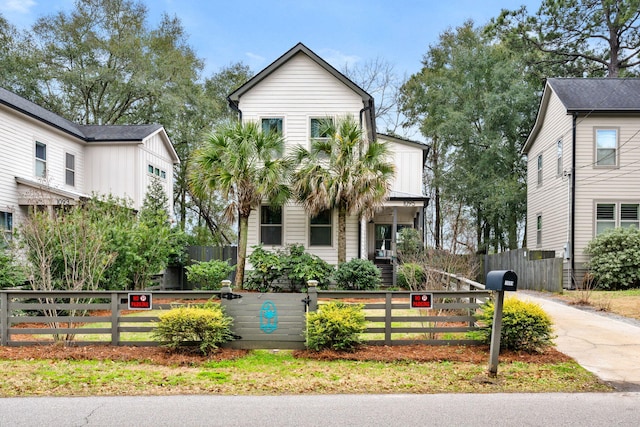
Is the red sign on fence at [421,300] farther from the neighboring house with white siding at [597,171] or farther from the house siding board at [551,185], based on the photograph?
the house siding board at [551,185]

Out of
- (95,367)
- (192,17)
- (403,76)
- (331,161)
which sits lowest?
(95,367)

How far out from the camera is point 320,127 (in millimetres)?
16484

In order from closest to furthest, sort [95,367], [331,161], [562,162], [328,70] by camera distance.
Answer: [95,367], [331,161], [328,70], [562,162]

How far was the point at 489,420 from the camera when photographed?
17.0ft

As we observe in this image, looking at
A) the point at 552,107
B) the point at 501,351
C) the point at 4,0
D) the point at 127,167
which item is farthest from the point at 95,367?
the point at 4,0

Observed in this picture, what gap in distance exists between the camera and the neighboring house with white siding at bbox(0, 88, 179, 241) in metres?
17.6

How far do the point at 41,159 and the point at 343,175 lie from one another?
39.4ft

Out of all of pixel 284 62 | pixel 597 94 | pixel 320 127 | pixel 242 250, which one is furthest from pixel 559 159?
pixel 242 250

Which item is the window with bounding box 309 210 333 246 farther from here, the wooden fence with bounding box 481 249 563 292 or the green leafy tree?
the green leafy tree

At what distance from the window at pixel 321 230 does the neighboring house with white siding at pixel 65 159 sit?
6659mm

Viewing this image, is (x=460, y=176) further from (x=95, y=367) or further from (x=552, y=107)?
(x=95, y=367)

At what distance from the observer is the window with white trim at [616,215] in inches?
751

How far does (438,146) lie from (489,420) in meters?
32.8

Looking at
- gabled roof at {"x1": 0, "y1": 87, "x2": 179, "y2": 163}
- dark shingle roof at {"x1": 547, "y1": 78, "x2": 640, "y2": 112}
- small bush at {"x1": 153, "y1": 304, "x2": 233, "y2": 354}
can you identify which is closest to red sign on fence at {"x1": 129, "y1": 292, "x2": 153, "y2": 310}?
small bush at {"x1": 153, "y1": 304, "x2": 233, "y2": 354}
